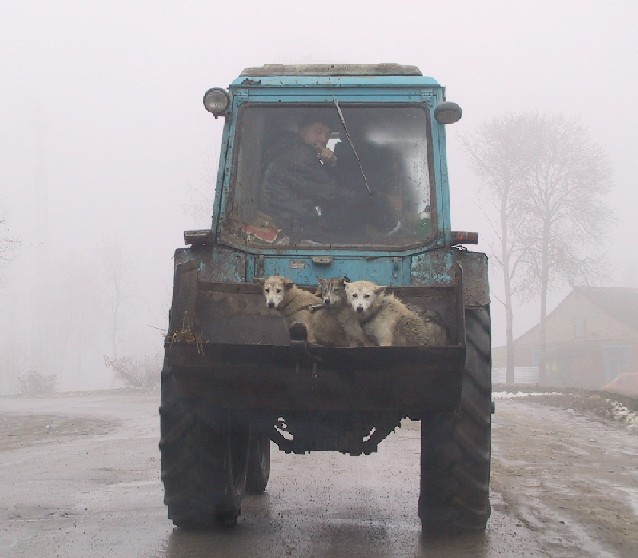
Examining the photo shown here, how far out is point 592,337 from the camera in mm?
55250

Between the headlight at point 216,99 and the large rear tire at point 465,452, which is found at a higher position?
the headlight at point 216,99

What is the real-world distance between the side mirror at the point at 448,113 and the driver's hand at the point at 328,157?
76 cm

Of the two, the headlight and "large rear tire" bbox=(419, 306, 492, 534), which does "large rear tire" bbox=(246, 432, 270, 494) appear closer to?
"large rear tire" bbox=(419, 306, 492, 534)

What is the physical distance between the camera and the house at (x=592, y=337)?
52.8 meters

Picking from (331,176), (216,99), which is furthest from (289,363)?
(216,99)

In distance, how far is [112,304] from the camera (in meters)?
72.0

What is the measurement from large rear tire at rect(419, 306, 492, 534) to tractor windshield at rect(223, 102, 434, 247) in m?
0.96

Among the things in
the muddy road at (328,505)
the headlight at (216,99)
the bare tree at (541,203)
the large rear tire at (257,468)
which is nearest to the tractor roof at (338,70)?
the headlight at (216,99)

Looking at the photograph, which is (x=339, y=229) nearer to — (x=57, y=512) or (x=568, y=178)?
(x=57, y=512)

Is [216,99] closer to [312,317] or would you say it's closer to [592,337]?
[312,317]

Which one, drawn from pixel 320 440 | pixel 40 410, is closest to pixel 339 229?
pixel 320 440

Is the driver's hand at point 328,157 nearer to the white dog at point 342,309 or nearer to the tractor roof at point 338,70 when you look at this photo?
the tractor roof at point 338,70

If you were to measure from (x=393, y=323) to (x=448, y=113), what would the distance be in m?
1.87

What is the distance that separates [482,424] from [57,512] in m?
3.36
